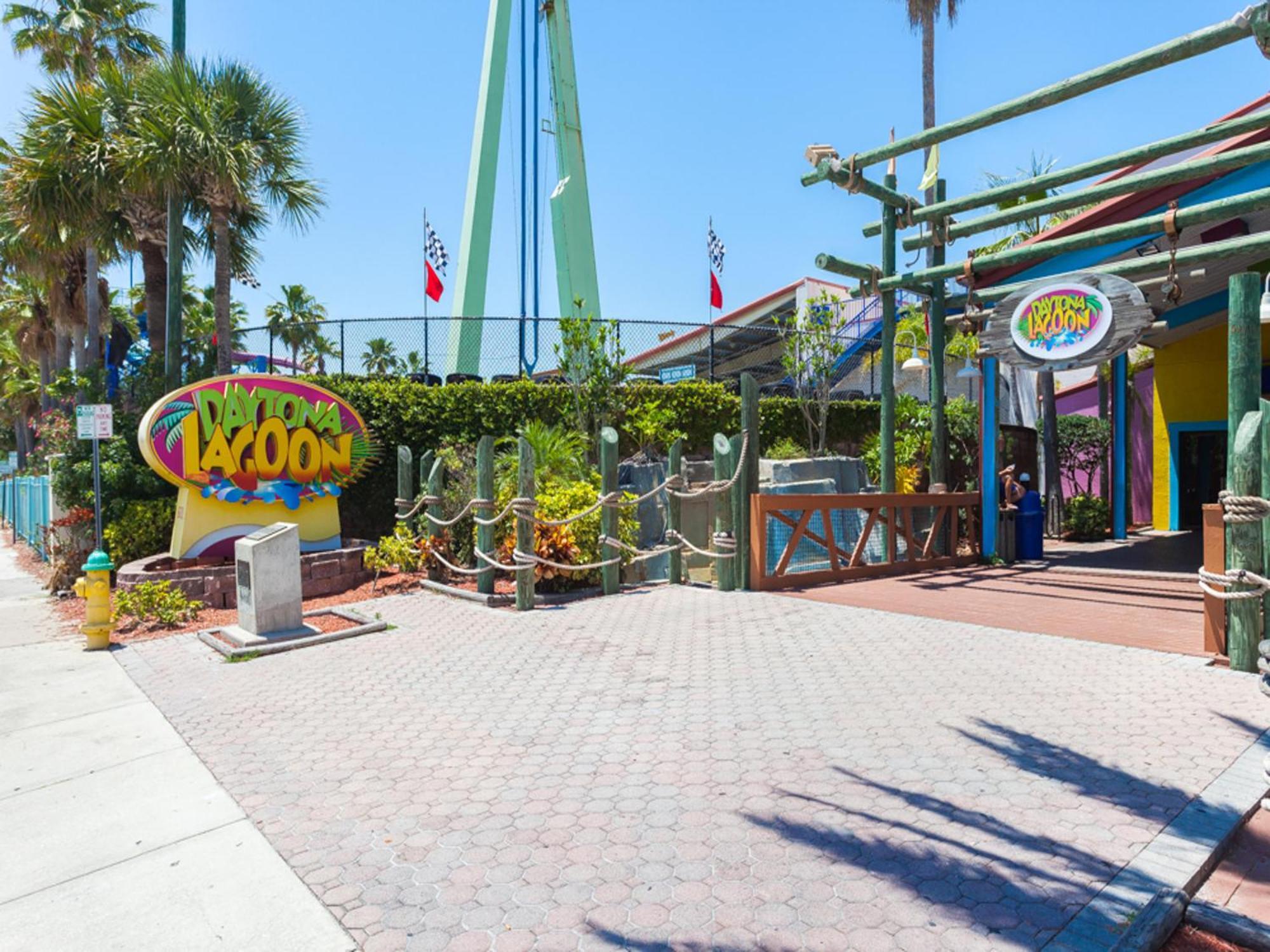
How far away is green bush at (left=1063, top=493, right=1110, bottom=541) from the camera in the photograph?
1490 cm

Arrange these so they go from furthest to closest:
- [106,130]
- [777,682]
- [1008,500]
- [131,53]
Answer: [131,53] → [106,130] → [1008,500] → [777,682]

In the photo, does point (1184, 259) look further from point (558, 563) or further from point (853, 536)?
point (558, 563)

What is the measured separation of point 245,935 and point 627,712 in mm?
2579

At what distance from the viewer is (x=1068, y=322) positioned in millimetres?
8188

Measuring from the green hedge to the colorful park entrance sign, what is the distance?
1.38 m

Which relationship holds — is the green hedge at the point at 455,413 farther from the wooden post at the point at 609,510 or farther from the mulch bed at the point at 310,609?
the wooden post at the point at 609,510

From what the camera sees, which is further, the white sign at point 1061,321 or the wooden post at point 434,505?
the wooden post at point 434,505

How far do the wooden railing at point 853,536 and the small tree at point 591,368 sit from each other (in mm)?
4731

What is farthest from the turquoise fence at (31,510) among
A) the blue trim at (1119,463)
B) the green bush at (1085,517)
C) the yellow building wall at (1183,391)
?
the yellow building wall at (1183,391)

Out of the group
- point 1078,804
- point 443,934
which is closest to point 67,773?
point 443,934

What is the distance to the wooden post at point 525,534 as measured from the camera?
8.32 m

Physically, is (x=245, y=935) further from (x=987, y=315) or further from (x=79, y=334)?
(x=79, y=334)

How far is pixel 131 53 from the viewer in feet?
61.1

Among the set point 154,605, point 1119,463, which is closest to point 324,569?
point 154,605
